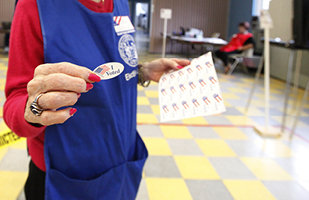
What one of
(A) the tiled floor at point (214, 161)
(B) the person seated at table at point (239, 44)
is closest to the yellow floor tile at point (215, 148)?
(A) the tiled floor at point (214, 161)

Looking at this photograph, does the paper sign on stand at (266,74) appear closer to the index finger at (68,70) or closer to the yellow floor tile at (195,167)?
the yellow floor tile at (195,167)

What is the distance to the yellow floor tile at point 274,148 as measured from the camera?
267 centimetres

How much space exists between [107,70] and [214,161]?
6.46 feet

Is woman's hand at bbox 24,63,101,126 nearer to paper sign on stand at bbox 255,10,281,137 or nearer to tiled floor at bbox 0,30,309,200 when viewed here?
tiled floor at bbox 0,30,309,200

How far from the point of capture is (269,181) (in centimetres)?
218

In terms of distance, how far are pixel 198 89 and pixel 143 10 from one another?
1430 cm

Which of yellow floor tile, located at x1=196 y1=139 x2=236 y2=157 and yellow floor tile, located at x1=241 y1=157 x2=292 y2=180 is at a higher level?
yellow floor tile, located at x1=196 y1=139 x2=236 y2=157

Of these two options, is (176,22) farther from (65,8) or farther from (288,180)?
(65,8)

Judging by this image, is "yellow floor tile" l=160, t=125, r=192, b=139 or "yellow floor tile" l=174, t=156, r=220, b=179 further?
"yellow floor tile" l=160, t=125, r=192, b=139

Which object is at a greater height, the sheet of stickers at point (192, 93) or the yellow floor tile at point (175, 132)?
the sheet of stickers at point (192, 93)

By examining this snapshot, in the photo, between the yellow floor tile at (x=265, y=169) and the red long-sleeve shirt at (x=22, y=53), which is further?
the yellow floor tile at (x=265, y=169)

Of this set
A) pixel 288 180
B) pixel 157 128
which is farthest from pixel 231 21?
pixel 288 180

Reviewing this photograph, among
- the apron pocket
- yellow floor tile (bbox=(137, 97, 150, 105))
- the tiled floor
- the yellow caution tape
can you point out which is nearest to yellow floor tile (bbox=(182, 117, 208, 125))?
the tiled floor

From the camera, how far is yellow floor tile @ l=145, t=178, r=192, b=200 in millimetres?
1908
